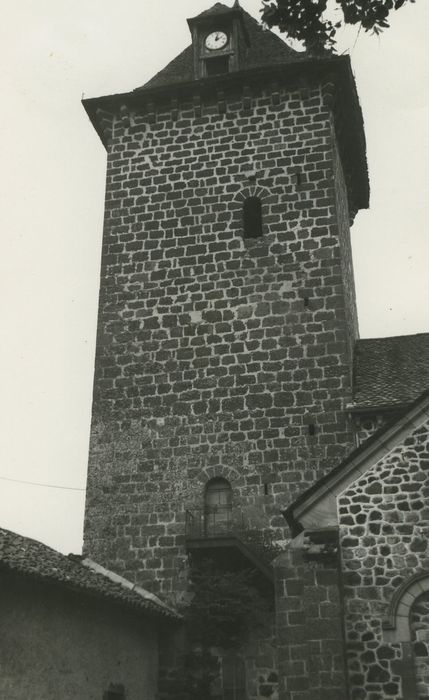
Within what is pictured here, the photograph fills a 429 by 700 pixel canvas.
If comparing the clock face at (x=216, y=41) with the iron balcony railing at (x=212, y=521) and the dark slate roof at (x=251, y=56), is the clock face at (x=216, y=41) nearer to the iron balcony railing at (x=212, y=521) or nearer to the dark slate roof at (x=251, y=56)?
the dark slate roof at (x=251, y=56)

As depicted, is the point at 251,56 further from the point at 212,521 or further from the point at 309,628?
the point at 309,628

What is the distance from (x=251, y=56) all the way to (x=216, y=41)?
0.94 meters

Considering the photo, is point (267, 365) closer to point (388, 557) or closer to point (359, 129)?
point (388, 557)

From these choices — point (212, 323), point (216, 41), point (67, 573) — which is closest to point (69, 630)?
point (67, 573)

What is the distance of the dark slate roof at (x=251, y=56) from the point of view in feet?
63.9

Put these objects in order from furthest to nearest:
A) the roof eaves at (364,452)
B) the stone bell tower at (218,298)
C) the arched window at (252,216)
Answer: the arched window at (252,216) → the stone bell tower at (218,298) → the roof eaves at (364,452)

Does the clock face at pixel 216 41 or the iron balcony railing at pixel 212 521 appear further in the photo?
the clock face at pixel 216 41

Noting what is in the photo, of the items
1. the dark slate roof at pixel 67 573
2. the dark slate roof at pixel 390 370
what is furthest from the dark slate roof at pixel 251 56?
the dark slate roof at pixel 67 573

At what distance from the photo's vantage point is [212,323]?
17141mm

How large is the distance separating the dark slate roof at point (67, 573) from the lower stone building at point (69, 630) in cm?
2

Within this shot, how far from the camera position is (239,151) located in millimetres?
18594

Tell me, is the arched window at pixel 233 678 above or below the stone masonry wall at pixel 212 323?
below

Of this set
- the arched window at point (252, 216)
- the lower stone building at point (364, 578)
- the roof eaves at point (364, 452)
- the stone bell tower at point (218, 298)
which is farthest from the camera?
the arched window at point (252, 216)

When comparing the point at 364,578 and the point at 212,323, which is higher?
the point at 212,323
